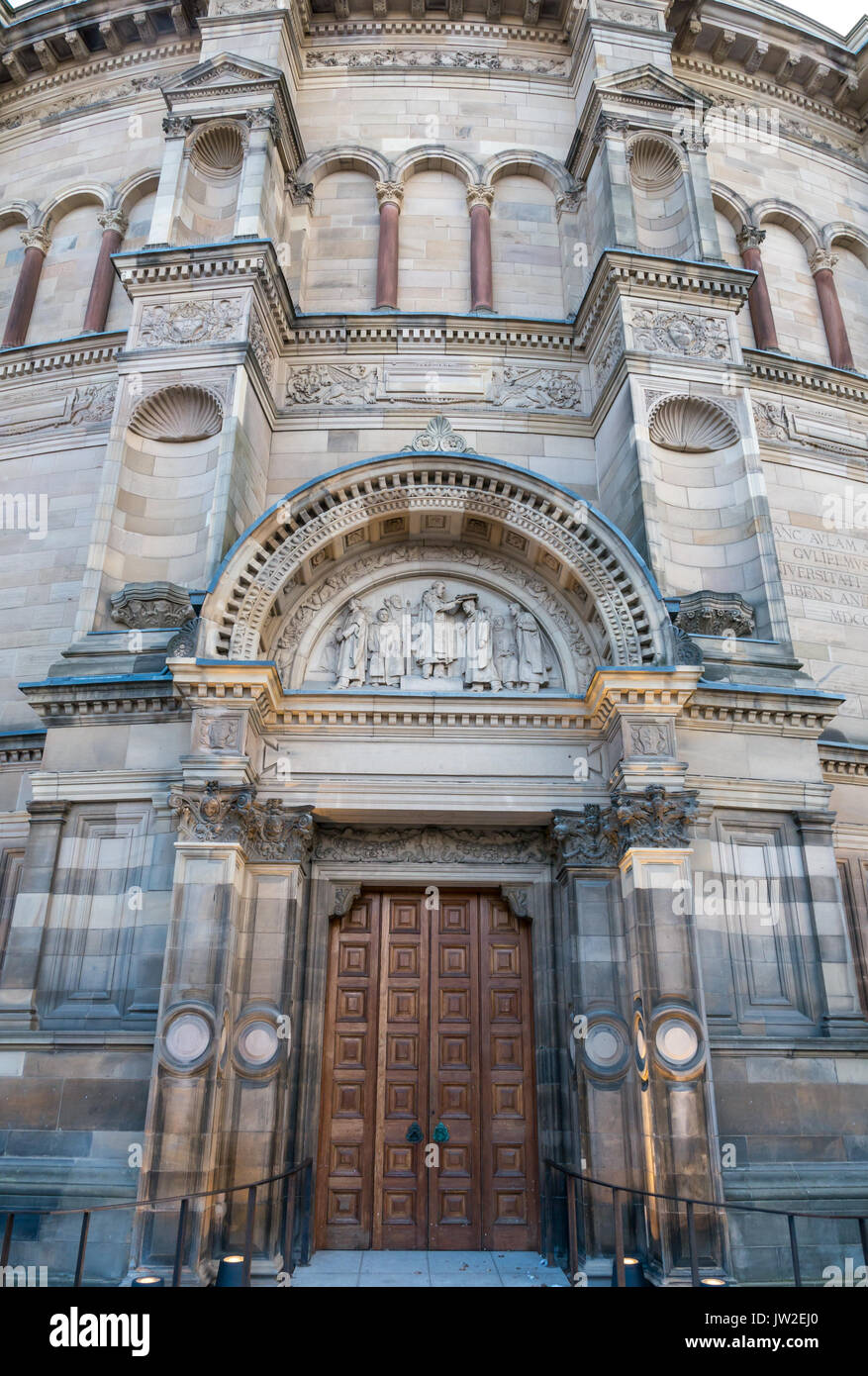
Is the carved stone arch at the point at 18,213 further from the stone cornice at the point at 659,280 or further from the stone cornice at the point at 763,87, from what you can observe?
the stone cornice at the point at 763,87

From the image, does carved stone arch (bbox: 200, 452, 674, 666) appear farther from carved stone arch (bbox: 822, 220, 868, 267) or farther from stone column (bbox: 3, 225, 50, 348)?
carved stone arch (bbox: 822, 220, 868, 267)

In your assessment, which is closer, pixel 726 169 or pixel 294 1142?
pixel 294 1142

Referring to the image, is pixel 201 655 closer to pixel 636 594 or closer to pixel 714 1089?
pixel 636 594

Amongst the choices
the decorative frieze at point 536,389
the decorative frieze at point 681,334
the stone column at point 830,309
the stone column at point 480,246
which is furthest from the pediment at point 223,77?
the stone column at point 830,309

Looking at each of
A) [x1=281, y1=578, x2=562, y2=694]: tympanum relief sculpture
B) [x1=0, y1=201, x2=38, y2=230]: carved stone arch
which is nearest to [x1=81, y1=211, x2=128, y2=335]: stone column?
[x1=0, y1=201, x2=38, y2=230]: carved stone arch

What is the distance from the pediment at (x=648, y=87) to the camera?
644 inches

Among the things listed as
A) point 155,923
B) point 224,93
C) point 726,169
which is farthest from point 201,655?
point 726,169

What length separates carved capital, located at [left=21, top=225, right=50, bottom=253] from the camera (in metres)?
18.7

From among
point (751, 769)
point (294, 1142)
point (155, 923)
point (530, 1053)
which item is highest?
point (751, 769)

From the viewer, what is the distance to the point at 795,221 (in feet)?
62.3

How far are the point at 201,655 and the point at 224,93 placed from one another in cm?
1110

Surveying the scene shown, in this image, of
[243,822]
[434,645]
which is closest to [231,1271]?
[243,822]

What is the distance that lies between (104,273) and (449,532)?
977cm

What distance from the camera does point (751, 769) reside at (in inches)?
470
